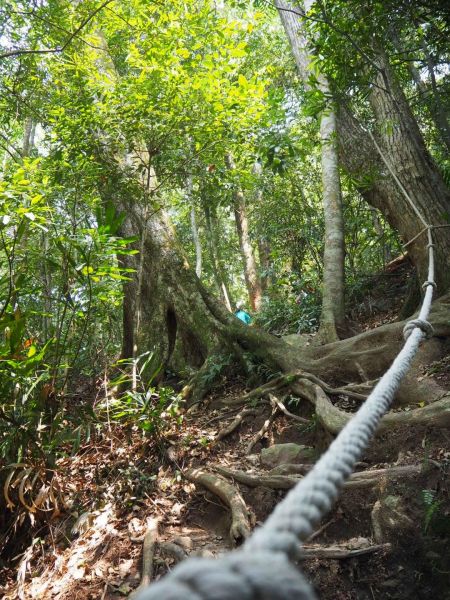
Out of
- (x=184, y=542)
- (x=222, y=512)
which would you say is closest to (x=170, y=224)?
(x=222, y=512)

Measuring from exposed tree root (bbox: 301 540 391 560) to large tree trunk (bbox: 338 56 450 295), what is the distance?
8.94ft

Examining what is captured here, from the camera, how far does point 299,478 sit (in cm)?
279

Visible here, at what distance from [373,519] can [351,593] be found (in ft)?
1.24

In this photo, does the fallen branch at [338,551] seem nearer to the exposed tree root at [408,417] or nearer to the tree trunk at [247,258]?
Result: the exposed tree root at [408,417]

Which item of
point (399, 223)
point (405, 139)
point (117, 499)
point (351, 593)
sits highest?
point (405, 139)

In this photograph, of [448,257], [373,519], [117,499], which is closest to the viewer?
[373,519]

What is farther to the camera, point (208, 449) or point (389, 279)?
point (389, 279)

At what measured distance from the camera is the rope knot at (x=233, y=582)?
390mm

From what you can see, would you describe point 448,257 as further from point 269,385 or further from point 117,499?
point 117,499

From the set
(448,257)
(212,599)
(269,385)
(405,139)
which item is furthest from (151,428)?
(405,139)

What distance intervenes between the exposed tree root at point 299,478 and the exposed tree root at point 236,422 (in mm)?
579

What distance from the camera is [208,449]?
3.80 m

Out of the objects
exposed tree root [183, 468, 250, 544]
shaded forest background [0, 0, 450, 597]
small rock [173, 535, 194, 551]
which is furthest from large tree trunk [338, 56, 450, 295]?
small rock [173, 535, 194, 551]

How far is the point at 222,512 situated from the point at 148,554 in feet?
2.08
